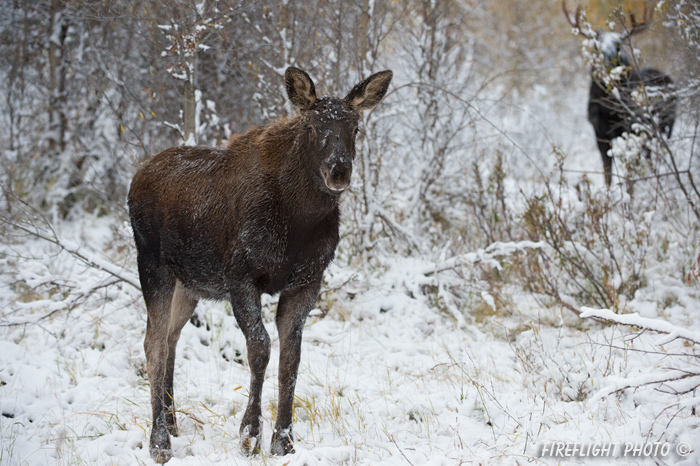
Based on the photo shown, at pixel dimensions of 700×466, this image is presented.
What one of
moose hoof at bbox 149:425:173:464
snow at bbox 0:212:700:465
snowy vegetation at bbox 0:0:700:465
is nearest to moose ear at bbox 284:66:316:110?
snowy vegetation at bbox 0:0:700:465

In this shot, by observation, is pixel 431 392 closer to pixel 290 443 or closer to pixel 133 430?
pixel 290 443

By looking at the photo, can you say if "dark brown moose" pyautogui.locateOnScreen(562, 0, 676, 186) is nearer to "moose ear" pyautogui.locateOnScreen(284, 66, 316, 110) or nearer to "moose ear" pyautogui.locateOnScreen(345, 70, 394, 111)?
"moose ear" pyautogui.locateOnScreen(345, 70, 394, 111)

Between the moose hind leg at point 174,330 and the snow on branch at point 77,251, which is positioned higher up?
the snow on branch at point 77,251

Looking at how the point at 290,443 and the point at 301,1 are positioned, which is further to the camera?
the point at 301,1

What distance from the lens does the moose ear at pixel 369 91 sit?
13.7ft

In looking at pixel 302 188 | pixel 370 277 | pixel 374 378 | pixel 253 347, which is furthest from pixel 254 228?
pixel 370 277

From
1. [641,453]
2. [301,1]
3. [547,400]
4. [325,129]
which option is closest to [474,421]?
[547,400]

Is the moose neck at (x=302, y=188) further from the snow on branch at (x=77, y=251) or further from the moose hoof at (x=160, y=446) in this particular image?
the snow on branch at (x=77, y=251)

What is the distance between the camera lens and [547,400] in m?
4.33

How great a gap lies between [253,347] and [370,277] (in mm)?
3340

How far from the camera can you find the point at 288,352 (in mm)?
4051

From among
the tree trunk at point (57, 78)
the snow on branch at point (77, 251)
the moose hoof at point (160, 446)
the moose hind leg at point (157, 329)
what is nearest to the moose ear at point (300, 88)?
Result: the moose hind leg at point (157, 329)

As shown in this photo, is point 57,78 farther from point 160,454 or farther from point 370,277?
point 160,454

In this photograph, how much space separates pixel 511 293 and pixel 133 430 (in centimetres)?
485
